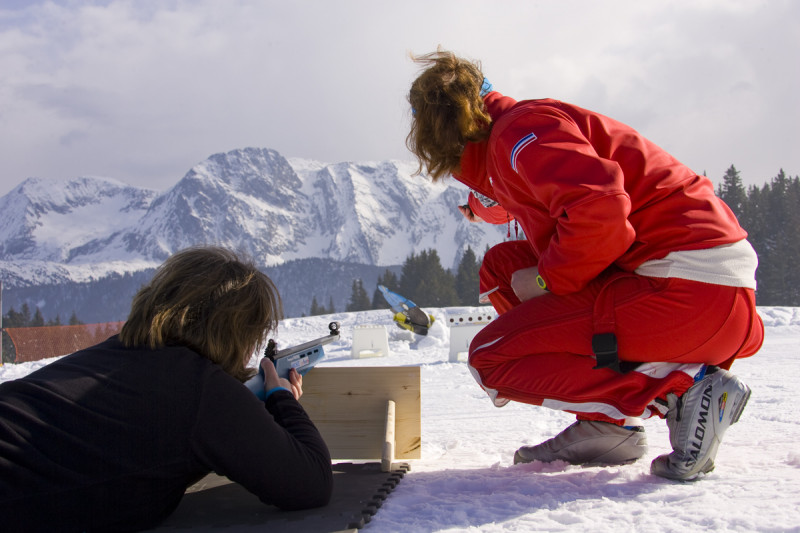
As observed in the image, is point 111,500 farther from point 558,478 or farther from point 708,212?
point 708,212

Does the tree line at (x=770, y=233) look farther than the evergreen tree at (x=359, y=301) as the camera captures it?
No

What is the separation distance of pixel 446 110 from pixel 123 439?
1605 mm

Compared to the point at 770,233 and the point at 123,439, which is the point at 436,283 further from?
the point at 123,439

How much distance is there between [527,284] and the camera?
2365 mm

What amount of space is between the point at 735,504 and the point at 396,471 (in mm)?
1280

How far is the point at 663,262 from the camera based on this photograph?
2.01 m

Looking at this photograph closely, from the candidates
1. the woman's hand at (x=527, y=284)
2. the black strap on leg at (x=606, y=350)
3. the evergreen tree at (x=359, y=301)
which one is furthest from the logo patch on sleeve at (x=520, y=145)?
the evergreen tree at (x=359, y=301)

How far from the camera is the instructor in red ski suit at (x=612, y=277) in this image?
6.45 ft

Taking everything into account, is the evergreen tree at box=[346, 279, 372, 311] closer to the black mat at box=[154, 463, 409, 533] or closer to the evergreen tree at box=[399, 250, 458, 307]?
the evergreen tree at box=[399, 250, 458, 307]

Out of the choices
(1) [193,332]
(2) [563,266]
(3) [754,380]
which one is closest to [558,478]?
(2) [563,266]

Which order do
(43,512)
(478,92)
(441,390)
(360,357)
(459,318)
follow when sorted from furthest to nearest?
(360,357) < (459,318) < (441,390) < (478,92) < (43,512)

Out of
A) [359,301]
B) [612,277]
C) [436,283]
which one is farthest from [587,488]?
[359,301]

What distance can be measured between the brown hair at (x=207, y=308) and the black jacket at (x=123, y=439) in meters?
0.06

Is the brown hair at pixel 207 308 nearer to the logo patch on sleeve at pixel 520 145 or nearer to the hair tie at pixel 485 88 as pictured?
the logo patch on sleeve at pixel 520 145
